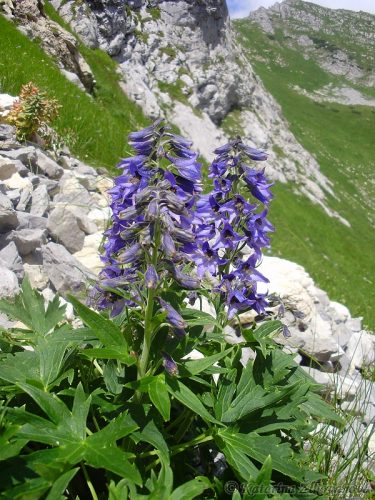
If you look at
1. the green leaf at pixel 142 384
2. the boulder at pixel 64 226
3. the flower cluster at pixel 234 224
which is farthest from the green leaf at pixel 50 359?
the boulder at pixel 64 226

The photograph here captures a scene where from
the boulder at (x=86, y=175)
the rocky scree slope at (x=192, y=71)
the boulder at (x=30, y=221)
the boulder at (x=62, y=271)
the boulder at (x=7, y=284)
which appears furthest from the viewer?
the rocky scree slope at (x=192, y=71)

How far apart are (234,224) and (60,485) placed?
2334 mm

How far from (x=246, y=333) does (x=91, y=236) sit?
4.40 meters

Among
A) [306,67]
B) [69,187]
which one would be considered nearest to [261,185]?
[69,187]

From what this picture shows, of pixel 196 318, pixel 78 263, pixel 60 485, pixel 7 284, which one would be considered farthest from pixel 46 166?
pixel 60 485

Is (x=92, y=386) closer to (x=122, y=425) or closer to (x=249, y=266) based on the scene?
(x=122, y=425)

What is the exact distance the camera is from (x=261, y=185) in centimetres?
391

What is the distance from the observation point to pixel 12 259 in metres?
5.33

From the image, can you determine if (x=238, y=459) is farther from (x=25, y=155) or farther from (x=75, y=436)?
(x=25, y=155)

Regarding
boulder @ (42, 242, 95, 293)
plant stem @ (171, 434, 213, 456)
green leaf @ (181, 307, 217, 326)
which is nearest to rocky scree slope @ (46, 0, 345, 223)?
boulder @ (42, 242, 95, 293)

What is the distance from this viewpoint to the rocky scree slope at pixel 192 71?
32.0 metres

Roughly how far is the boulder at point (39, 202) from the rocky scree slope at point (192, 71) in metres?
24.5

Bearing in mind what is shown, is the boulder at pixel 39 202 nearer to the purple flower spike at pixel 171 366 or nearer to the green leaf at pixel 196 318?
the green leaf at pixel 196 318

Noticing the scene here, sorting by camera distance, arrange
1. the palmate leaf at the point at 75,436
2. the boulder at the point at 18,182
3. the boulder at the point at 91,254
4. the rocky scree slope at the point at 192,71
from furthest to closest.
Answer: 1. the rocky scree slope at the point at 192,71
2. the boulder at the point at 18,182
3. the boulder at the point at 91,254
4. the palmate leaf at the point at 75,436
